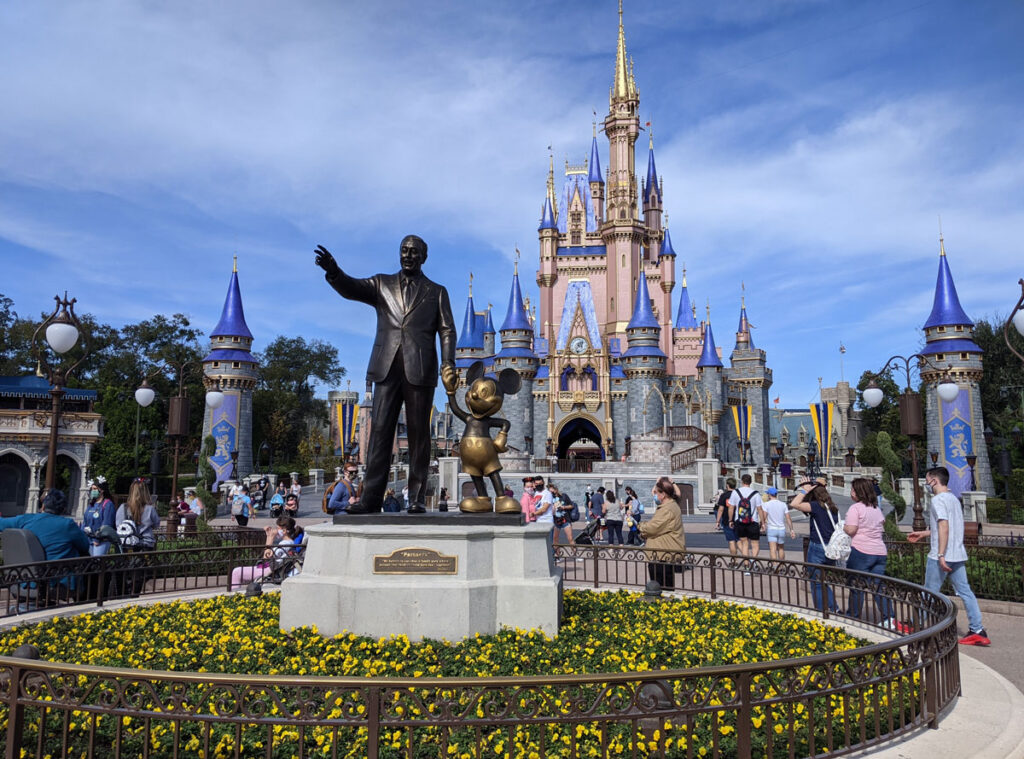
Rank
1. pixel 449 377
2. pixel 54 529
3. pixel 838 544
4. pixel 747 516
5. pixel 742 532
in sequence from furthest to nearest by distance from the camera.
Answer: pixel 742 532
pixel 747 516
pixel 838 544
pixel 54 529
pixel 449 377

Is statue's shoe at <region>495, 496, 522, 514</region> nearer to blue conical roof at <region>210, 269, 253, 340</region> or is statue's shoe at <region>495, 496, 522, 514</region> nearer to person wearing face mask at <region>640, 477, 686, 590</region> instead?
person wearing face mask at <region>640, 477, 686, 590</region>

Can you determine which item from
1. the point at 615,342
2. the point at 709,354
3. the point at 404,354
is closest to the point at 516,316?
the point at 615,342

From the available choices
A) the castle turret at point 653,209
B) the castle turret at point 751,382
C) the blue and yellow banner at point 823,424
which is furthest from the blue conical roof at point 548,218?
the blue and yellow banner at point 823,424

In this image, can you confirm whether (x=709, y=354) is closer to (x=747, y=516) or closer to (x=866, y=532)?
(x=747, y=516)

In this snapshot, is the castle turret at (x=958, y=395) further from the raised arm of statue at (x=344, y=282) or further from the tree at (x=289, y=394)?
the tree at (x=289, y=394)

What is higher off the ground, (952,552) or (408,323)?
(408,323)

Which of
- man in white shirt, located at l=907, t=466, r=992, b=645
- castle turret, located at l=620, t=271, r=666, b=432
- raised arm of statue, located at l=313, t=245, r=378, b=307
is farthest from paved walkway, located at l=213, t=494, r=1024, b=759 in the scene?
castle turret, located at l=620, t=271, r=666, b=432

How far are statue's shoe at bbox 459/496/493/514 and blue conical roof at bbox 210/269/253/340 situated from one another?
36.9 metres

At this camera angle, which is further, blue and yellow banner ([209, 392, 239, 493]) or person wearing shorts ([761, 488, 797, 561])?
blue and yellow banner ([209, 392, 239, 493])

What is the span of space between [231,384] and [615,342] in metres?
25.5

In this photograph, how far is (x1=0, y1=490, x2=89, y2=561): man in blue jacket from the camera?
7.75 m

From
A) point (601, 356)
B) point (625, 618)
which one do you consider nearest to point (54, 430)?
point (625, 618)

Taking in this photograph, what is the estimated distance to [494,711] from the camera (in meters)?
3.33

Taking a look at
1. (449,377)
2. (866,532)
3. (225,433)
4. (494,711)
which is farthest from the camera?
(225,433)
